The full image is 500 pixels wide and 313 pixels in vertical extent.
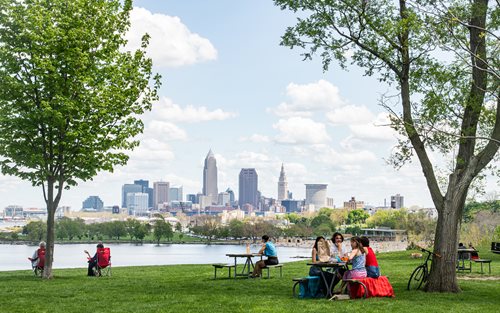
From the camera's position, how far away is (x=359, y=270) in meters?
15.2

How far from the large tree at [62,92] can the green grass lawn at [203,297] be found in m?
4.16

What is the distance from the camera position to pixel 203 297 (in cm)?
1537

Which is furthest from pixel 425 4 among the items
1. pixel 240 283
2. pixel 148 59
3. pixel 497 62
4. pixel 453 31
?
pixel 148 59

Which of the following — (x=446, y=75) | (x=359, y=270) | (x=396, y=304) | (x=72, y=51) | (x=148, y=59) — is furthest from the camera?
(x=148, y=59)

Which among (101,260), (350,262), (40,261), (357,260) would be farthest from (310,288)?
(40,261)

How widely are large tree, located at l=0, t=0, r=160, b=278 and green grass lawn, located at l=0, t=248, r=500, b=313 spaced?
416 centimetres

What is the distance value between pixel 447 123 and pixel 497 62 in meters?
2.05

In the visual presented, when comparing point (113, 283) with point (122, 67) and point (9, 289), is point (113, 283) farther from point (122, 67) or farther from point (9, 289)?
point (122, 67)

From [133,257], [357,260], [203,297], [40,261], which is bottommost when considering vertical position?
[133,257]

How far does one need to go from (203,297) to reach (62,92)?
998 centimetres

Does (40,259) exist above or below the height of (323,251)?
below

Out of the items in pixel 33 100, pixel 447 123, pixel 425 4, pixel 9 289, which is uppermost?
pixel 425 4

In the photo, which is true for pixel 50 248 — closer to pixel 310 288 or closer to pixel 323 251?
pixel 323 251

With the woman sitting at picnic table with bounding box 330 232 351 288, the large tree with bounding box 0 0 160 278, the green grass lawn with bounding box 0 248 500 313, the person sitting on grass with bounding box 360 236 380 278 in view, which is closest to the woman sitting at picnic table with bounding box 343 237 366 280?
the person sitting on grass with bounding box 360 236 380 278
